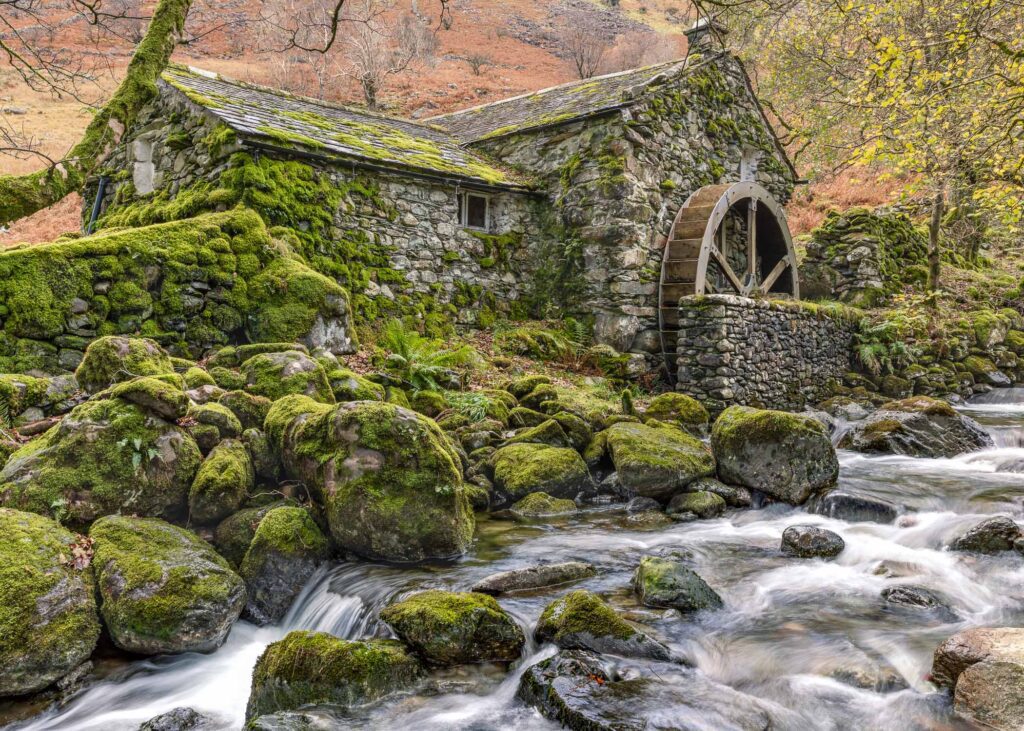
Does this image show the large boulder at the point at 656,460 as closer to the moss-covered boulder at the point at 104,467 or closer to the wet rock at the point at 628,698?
the wet rock at the point at 628,698

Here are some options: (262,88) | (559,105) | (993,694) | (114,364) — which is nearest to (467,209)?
(559,105)

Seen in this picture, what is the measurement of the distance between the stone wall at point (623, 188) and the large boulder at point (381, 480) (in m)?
7.09

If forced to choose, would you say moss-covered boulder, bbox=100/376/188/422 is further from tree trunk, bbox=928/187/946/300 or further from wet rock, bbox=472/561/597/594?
tree trunk, bbox=928/187/946/300

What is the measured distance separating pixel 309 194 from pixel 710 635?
27.0 feet

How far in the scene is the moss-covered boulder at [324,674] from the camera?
349 centimetres

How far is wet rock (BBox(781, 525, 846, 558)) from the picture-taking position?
554 centimetres

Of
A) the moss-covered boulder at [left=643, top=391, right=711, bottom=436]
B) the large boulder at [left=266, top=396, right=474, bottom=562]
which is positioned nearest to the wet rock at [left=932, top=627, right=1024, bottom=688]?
the large boulder at [left=266, top=396, right=474, bottom=562]

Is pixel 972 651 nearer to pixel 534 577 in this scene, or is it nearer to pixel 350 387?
pixel 534 577

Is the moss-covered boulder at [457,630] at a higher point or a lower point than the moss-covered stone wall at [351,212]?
lower

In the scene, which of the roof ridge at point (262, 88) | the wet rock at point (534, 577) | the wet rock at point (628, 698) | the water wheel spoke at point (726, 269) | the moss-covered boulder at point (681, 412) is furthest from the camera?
the water wheel spoke at point (726, 269)

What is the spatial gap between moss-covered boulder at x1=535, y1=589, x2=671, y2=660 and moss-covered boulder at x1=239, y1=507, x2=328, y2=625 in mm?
1831

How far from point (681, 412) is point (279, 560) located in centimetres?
634

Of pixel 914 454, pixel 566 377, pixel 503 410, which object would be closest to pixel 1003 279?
pixel 914 454

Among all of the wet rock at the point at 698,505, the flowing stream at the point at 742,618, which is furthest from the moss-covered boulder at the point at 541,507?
the wet rock at the point at 698,505
